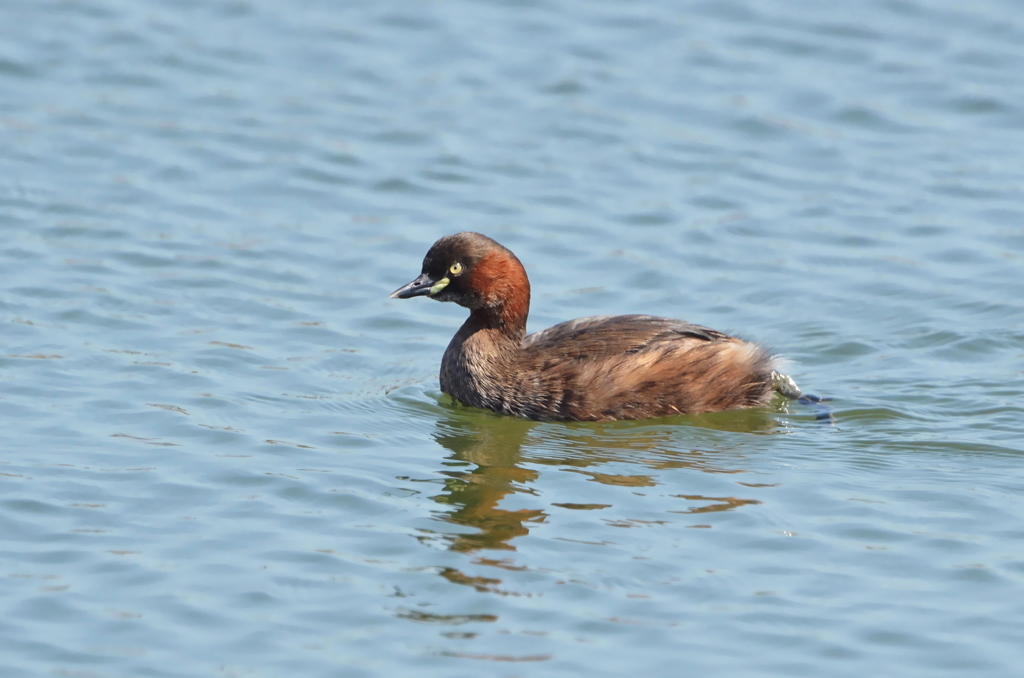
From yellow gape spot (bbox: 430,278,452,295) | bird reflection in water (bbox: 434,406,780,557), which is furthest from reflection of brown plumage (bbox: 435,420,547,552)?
yellow gape spot (bbox: 430,278,452,295)

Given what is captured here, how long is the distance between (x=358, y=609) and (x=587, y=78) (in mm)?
8735

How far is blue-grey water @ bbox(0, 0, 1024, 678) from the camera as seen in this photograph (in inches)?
244

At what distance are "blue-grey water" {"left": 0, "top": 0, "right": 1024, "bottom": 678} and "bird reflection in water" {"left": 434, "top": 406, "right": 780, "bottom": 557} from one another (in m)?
0.03

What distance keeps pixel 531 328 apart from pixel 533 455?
7.66ft

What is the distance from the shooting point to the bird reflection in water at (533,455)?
7180 millimetres

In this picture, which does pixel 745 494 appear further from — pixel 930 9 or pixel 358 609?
pixel 930 9

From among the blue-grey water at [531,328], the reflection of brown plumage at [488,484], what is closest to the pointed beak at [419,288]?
the blue-grey water at [531,328]

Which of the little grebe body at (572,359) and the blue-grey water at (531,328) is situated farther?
the little grebe body at (572,359)

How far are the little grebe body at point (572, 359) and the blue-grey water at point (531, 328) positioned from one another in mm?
157

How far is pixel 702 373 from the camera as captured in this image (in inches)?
346

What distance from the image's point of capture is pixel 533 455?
814cm

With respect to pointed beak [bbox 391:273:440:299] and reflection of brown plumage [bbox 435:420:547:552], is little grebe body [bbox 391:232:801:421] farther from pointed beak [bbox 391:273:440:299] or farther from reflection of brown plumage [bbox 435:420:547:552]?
reflection of brown plumage [bbox 435:420:547:552]

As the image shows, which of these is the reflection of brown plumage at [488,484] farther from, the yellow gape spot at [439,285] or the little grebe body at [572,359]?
the yellow gape spot at [439,285]

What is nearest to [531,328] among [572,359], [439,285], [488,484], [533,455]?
[439,285]
